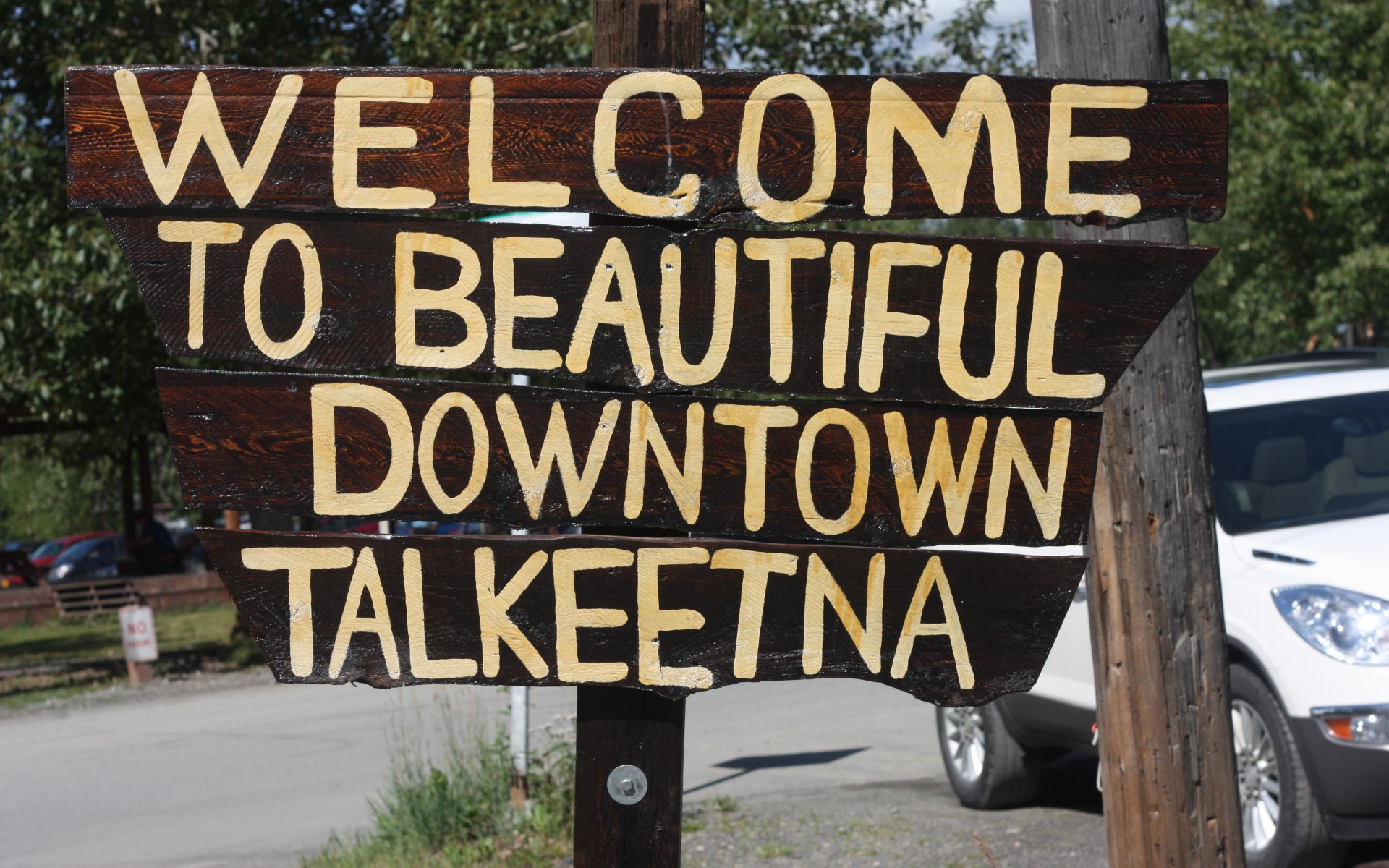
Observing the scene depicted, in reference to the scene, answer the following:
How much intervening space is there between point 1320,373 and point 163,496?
62598mm

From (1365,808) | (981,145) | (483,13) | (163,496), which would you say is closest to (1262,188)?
(483,13)

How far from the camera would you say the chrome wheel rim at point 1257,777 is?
507 cm

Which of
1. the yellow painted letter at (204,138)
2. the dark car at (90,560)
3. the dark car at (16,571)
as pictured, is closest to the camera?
the yellow painted letter at (204,138)

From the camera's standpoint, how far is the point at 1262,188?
779 inches

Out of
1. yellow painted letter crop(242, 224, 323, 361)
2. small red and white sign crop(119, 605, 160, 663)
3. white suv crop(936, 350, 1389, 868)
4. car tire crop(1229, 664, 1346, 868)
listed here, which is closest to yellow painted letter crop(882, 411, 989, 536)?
yellow painted letter crop(242, 224, 323, 361)

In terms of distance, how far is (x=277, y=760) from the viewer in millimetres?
9664

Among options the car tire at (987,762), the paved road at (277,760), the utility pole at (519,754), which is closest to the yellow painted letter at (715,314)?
the paved road at (277,760)

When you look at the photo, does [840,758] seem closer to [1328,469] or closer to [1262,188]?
[1328,469]

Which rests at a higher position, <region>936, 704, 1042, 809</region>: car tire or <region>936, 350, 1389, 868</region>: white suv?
<region>936, 350, 1389, 868</region>: white suv

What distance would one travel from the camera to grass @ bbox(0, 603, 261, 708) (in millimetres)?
15055

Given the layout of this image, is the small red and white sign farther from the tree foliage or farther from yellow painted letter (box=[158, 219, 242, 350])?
yellow painted letter (box=[158, 219, 242, 350])

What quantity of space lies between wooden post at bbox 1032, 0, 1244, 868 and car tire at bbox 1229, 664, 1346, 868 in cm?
131

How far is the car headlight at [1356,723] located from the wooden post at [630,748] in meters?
3.01

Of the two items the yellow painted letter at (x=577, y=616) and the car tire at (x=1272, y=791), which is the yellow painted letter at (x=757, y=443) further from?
the car tire at (x=1272, y=791)
